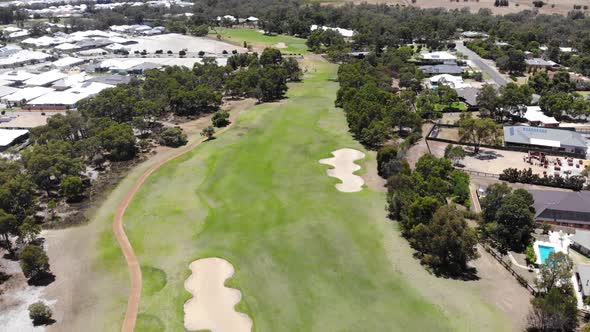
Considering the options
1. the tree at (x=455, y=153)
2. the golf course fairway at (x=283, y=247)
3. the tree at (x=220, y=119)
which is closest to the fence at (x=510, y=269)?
A: the golf course fairway at (x=283, y=247)

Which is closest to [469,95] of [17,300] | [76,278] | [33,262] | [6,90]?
[76,278]

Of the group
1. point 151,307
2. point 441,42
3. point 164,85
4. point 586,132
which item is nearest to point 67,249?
point 151,307

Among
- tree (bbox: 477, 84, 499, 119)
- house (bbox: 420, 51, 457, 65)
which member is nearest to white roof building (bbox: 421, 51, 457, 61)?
house (bbox: 420, 51, 457, 65)

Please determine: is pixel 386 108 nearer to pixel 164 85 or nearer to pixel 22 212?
pixel 164 85

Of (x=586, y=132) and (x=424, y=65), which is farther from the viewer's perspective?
(x=424, y=65)

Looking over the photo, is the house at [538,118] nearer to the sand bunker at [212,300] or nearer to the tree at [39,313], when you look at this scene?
the sand bunker at [212,300]

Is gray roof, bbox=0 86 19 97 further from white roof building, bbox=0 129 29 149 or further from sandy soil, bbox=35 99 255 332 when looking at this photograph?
sandy soil, bbox=35 99 255 332
